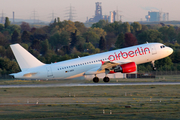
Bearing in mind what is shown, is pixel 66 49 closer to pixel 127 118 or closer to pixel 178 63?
pixel 178 63

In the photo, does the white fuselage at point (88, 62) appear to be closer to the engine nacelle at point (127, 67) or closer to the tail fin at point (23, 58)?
the tail fin at point (23, 58)

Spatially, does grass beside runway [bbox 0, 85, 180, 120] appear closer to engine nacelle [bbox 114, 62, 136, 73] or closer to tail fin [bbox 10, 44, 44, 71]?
engine nacelle [bbox 114, 62, 136, 73]

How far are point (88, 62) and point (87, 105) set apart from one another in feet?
53.6

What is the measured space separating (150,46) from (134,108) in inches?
906

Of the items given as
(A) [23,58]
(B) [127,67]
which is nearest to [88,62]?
(B) [127,67]

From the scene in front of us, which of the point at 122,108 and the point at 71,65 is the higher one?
the point at 71,65

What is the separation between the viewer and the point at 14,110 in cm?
3838

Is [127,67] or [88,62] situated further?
[88,62]

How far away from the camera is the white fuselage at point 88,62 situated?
55812 millimetres

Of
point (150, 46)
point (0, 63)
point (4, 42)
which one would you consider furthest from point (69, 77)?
point (4, 42)

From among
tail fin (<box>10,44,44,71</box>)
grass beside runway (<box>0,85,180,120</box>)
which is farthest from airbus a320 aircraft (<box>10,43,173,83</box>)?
grass beside runway (<box>0,85,180,120</box>)

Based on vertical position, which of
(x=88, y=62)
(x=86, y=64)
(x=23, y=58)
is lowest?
(x=86, y=64)

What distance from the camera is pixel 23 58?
54562 mm

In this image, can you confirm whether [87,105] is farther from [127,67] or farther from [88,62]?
[127,67]
